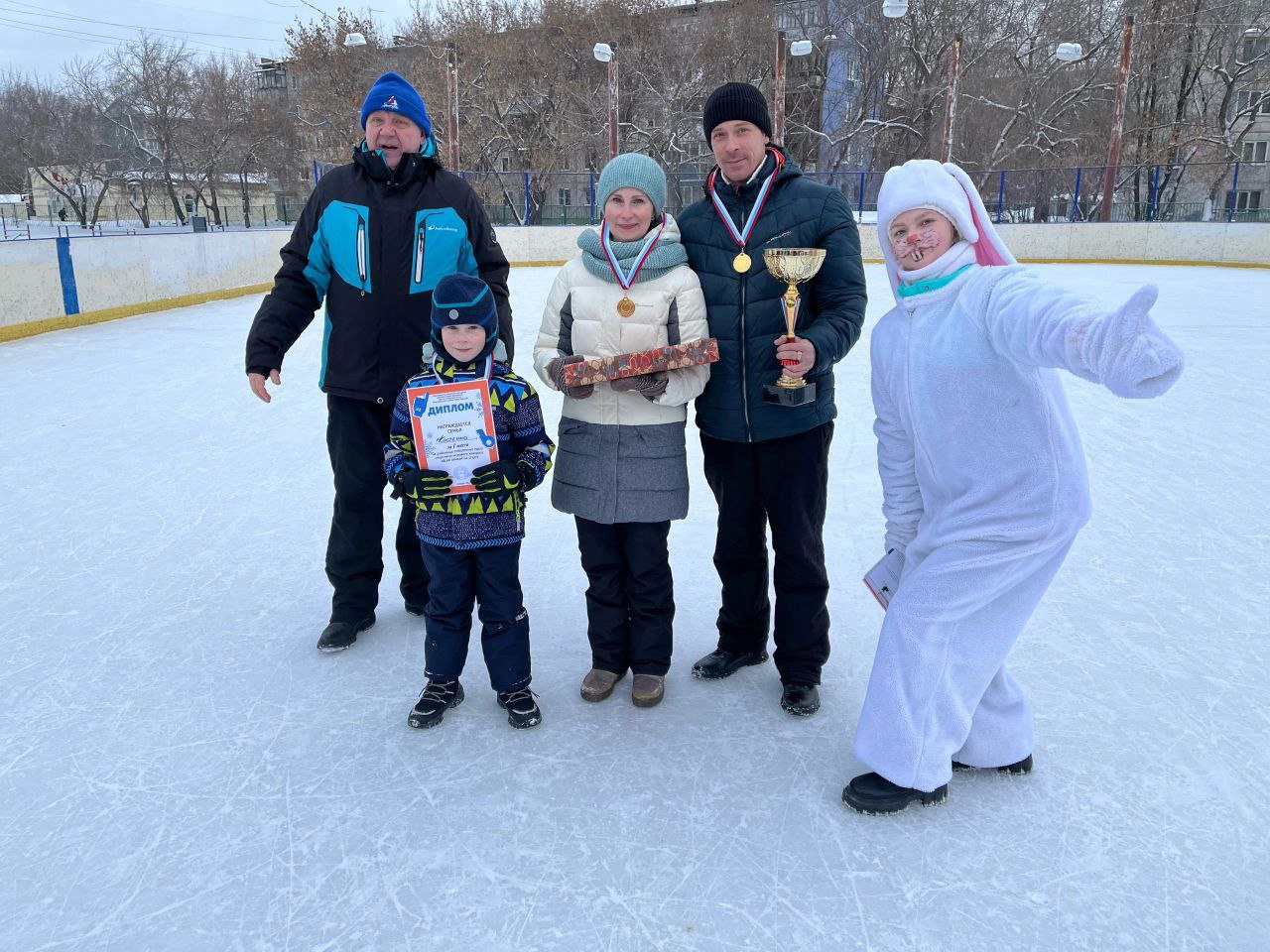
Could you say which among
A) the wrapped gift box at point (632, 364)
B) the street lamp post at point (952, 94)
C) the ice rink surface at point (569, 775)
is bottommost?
the ice rink surface at point (569, 775)

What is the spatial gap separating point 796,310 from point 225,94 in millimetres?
39322

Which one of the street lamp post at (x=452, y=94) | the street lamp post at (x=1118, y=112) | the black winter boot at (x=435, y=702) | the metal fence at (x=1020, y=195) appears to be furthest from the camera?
the street lamp post at (x=1118, y=112)

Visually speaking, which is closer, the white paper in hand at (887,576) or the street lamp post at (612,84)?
the white paper in hand at (887,576)

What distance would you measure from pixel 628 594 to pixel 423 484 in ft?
2.10

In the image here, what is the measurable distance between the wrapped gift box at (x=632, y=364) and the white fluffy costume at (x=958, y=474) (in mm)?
414

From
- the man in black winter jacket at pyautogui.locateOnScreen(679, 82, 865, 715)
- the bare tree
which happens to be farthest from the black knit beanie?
the bare tree

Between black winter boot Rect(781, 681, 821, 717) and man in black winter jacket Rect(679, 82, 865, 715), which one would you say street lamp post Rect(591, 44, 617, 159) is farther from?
black winter boot Rect(781, 681, 821, 717)

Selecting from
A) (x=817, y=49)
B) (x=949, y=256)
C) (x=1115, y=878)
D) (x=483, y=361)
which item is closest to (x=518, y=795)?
(x=483, y=361)

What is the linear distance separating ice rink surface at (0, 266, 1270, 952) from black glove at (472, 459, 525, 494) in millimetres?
616

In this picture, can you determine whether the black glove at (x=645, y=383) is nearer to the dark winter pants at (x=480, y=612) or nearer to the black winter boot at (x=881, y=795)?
the dark winter pants at (x=480, y=612)

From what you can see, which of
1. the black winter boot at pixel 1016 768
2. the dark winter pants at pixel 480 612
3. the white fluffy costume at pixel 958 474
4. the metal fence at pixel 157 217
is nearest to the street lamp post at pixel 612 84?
the metal fence at pixel 157 217

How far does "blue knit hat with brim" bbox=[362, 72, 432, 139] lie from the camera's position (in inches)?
93.4

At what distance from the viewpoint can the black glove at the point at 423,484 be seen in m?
2.01

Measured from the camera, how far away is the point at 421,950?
4.91 ft
